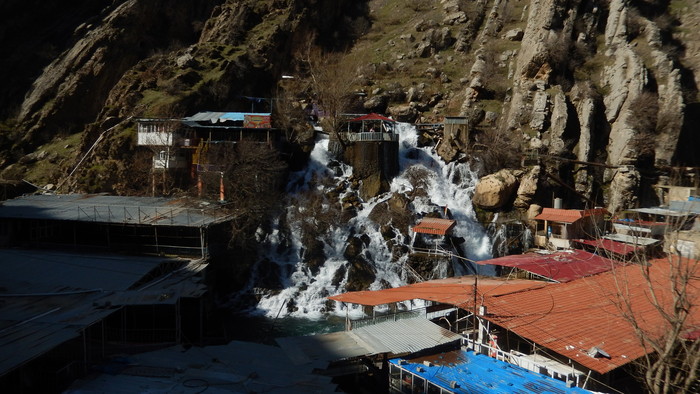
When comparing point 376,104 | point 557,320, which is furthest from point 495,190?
point 376,104

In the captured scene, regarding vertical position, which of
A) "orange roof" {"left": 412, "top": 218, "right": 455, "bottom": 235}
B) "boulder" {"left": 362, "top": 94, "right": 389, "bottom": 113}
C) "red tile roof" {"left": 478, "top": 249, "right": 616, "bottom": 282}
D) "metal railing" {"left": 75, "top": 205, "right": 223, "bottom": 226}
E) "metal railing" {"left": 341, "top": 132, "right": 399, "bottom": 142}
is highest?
"boulder" {"left": 362, "top": 94, "right": 389, "bottom": 113}

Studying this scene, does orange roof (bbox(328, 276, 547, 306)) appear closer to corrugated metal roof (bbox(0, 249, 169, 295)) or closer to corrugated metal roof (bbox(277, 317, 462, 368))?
corrugated metal roof (bbox(277, 317, 462, 368))

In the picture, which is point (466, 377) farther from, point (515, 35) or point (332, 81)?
point (515, 35)

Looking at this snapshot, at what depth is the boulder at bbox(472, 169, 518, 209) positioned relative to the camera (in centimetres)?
3003

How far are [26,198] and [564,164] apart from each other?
117 feet

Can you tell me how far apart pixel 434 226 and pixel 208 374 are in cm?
A: 1832

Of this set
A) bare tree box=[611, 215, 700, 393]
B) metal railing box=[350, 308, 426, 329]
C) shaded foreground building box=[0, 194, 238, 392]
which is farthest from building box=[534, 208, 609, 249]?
shaded foreground building box=[0, 194, 238, 392]

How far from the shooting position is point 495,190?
3000 cm

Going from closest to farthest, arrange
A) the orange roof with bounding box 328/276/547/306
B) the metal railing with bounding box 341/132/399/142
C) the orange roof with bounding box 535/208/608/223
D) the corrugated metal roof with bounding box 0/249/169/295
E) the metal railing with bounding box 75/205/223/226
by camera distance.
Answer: the orange roof with bounding box 328/276/547/306
the corrugated metal roof with bounding box 0/249/169/295
the metal railing with bounding box 75/205/223/226
the orange roof with bounding box 535/208/608/223
the metal railing with bounding box 341/132/399/142

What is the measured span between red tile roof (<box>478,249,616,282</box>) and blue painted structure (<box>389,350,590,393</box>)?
758 centimetres

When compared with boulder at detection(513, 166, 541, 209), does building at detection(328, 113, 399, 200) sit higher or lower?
higher

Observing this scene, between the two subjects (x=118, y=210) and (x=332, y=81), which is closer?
(x=118, y=210)

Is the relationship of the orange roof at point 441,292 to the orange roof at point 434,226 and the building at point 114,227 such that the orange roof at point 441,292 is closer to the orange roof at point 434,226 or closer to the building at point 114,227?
the orange roof at point 434,226

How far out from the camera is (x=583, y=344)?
1339 centimetres
